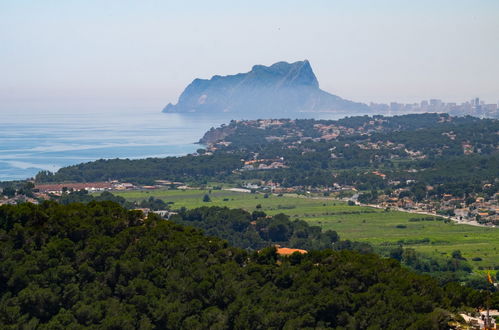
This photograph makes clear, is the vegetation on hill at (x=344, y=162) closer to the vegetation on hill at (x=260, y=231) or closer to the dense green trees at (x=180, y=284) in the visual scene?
the vegetation on hill at (x=260, y=231)

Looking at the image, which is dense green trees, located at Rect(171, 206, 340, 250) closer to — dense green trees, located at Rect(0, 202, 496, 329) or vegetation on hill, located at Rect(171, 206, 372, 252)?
vegetation on hill, located at Rect(171, 206, 372, 252)

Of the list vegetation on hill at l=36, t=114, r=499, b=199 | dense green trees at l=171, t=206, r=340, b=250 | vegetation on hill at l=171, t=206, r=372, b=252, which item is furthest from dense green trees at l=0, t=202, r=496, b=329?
vegetation on hill at l=36, t=114, r=499, b=199

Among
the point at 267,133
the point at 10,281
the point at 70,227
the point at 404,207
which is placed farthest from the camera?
the point at 267,133

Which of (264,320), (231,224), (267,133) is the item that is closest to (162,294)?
(264,320)

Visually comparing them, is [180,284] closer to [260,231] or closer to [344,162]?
[260,231]

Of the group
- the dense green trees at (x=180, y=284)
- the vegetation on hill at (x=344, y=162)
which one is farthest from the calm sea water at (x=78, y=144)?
the dense green trees at (x=180, y=284)

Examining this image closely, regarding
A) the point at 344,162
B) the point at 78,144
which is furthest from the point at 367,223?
the point at 78,144

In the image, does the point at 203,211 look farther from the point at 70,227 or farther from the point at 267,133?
the point at 267,133
